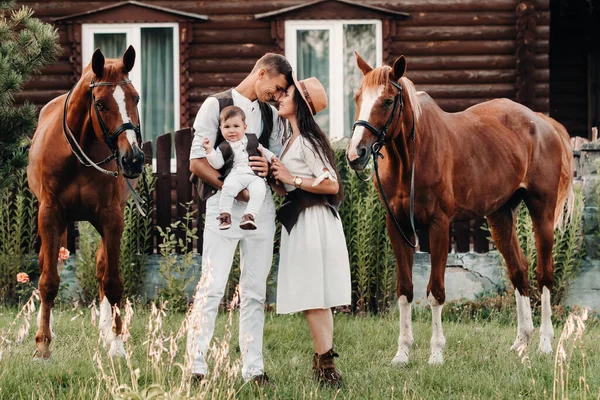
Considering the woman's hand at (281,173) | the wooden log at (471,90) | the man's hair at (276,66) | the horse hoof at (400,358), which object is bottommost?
the horse hoof at (400,358)

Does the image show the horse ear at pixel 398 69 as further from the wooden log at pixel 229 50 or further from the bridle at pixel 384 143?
the wooden log at pixel 229 50

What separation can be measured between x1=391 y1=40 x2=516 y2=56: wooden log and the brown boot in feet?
26.2

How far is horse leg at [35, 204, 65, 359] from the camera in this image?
5.61 meters

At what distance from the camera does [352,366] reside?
578cm

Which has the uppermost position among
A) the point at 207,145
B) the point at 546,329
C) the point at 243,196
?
the point at 207,145

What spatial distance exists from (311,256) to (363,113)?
3.46 ft

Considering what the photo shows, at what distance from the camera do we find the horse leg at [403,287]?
19.5ft

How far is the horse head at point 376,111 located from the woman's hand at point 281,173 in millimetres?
468

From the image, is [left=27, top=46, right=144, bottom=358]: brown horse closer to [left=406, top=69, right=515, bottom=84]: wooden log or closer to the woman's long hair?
the woman's long hair

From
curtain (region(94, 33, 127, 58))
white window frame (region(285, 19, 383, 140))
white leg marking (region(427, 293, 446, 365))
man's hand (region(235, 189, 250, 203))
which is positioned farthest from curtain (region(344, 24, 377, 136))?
man's hand (region(235, 189, 250, 203))

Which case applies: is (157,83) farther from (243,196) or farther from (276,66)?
(243,196)

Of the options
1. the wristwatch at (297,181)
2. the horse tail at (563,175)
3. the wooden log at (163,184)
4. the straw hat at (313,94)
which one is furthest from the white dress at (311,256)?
the wooden log at (163,184)

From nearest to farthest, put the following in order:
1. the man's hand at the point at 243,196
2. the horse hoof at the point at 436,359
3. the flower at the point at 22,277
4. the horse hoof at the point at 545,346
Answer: the man's hand at the point at 243,196 → the horse hoof at the point at 436,359 → the horse hoof at the point at 545,346 → the flower at the point at 22,277

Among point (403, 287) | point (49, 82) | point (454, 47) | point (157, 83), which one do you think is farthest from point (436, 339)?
point (49, 82)
